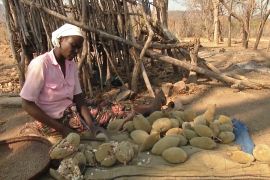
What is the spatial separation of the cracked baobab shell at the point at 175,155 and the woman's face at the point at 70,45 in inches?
42.9

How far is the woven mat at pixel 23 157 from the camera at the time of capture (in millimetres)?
2863

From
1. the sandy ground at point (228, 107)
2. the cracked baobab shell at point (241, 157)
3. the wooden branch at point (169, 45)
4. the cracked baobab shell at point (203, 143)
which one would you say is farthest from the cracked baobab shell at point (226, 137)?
the wooden branch at point (169, 45)

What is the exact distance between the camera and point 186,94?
507 cm

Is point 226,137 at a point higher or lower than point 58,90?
lower

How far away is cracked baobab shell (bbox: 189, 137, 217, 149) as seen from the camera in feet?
10.2

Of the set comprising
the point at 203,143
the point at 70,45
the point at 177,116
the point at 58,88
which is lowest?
the point at 203,143

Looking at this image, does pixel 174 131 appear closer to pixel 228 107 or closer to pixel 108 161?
pixel 108 161

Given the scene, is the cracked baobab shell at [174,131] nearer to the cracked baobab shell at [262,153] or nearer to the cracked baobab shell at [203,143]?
the cracked baobab shell at [203,143]

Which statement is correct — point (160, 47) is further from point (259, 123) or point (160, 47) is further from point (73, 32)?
point (73, 32)

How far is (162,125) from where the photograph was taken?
3273 mm

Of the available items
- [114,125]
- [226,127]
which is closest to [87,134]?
[114,125]

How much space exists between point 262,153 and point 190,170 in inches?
22.8

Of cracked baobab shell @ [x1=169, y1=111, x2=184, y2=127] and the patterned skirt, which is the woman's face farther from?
cracked baobab shell @ [x1=169, y1=111, x2=184, y2=127]

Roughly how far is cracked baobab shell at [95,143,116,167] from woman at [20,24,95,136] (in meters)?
0.44
